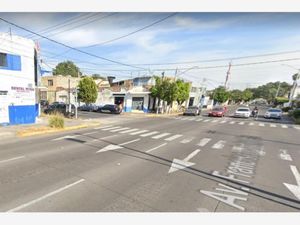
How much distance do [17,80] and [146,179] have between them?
15714mm

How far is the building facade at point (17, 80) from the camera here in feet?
50.6

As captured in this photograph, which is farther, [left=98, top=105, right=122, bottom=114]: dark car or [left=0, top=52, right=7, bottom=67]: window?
[left=98, top=105, right=122, bottom=114]: dark car

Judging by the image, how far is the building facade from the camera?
15430 millimetres

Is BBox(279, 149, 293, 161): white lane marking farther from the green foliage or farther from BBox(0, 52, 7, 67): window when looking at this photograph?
the green foliage

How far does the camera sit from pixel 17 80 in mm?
16281

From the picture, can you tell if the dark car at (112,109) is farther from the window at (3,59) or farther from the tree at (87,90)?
the window at (3,59)

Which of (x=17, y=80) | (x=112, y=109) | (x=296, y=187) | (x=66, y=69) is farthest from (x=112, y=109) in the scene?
(x=66, y=69)

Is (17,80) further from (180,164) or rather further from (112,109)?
(112,109)

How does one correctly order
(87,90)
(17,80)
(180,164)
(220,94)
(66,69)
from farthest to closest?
(66,69), (220,94), (87,90), (17,80), (180,164)

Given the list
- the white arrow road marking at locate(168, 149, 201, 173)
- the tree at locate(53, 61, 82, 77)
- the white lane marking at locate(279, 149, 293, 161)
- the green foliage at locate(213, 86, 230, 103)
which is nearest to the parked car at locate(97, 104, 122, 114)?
the white arrow road marking at locate(168, 149, 201, 173)

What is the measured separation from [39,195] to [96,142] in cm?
604

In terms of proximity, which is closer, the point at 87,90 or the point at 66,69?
the point at 87,90

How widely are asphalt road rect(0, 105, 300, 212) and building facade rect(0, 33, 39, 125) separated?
798 centimetres

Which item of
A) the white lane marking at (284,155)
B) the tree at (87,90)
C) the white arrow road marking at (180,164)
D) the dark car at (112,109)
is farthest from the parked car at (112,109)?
the white lane marking at (284,155)
